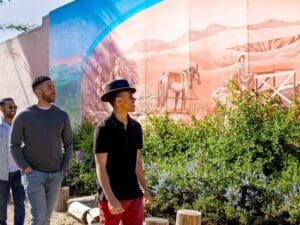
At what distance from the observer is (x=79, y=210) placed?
675 cm

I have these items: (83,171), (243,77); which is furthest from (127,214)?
(83,171)

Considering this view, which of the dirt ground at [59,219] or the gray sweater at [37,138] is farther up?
the gray sweater at [37,138]

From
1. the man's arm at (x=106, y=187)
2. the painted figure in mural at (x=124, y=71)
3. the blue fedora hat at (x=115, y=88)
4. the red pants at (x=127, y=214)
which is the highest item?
the painted figure in mural at (x=124, y=71)

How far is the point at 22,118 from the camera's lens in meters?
4.39

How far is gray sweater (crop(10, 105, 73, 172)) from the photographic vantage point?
4391 millimetres

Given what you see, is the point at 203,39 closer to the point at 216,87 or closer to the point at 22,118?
the point at 216,87

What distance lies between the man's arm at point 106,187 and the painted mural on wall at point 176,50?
3.86 metres

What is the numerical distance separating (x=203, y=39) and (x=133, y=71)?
1968mm

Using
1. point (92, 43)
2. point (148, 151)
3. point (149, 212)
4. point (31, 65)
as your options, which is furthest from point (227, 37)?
point (31, 65)

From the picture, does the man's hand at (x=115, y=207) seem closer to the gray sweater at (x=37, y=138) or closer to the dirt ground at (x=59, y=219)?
the gray sweater at (x=37, y=138)

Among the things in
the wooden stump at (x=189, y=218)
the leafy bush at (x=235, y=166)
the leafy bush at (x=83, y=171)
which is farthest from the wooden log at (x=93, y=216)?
the wooden stump at (x=189, y=218)

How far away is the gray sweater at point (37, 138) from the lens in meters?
4.39

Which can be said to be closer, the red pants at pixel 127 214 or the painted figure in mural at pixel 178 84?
the red pants at pixel 127 214

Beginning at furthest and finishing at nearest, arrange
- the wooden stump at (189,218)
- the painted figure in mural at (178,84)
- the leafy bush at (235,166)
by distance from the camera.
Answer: the painted figure in mural at (178,84) → the leafy bush at (235,166) → the wooden stump at (189,218)
